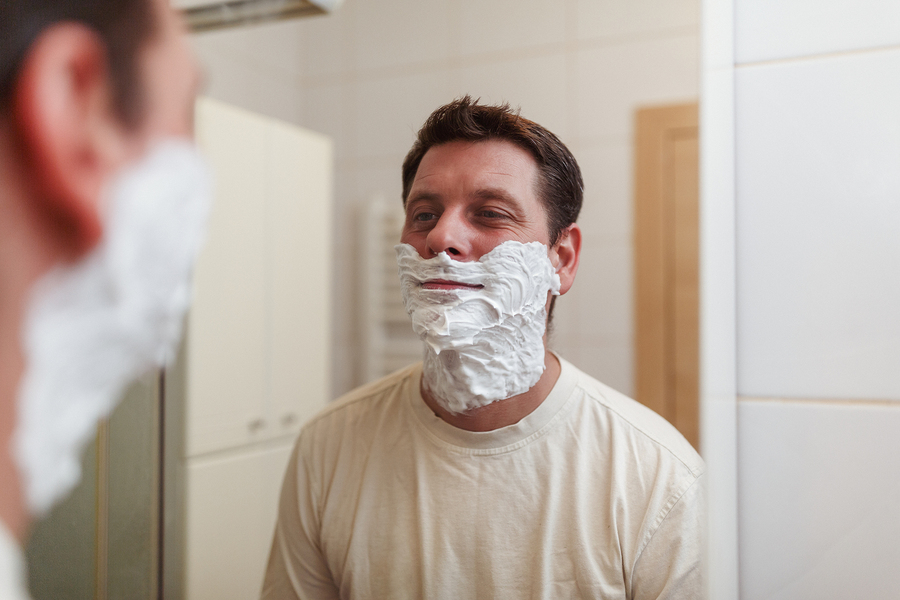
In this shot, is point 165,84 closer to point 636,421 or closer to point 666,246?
point 636,421

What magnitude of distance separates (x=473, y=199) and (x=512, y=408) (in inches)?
8.6

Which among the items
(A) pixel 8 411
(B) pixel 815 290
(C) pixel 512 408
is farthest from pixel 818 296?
(A) pixel 8 411

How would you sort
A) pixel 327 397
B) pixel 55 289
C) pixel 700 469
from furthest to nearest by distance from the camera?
pixel 327 397, pixel 700 469, pixel 55 289

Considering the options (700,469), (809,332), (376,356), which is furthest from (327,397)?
(809,332)

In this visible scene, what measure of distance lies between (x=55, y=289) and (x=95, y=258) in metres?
0.02

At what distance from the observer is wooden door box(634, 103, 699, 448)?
0.74 m

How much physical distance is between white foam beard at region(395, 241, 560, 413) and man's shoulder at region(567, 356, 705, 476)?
6 cm

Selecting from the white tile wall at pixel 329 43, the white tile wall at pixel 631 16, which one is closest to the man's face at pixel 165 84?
the white tile wall at pixel 329 43

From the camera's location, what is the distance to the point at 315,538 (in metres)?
0.70

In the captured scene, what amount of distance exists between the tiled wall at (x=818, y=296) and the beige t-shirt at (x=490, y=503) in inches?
5.0

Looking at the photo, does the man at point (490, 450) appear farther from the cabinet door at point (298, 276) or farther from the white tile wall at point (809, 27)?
the white tile wall at point (809, 27)

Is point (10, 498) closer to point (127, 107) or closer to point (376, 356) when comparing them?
point (127, 107)

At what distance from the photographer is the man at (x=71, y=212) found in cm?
25

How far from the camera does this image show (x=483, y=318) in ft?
1.95
